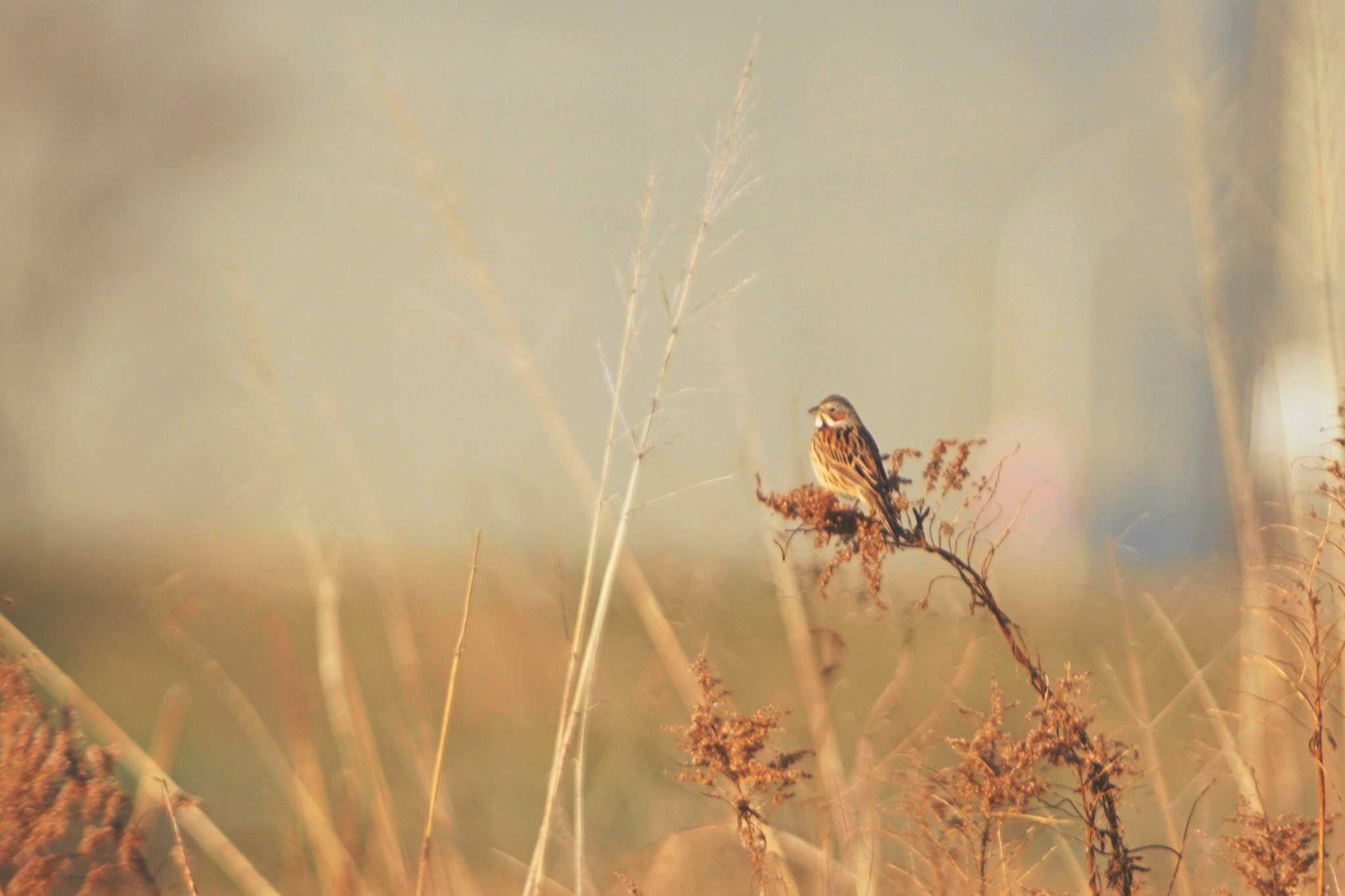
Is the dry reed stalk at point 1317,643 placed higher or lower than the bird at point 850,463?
lower

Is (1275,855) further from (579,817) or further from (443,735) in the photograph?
(443,735)

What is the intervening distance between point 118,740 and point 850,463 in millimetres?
2043

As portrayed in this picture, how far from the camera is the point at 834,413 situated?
4727 mm

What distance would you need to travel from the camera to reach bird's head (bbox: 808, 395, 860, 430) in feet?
15.2

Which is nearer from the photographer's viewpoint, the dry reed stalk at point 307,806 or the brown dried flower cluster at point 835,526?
the brown dried flower cluster at point 835,526

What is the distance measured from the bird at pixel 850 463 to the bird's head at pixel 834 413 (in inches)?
0.8

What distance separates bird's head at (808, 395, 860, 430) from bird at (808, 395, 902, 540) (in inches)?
0.8

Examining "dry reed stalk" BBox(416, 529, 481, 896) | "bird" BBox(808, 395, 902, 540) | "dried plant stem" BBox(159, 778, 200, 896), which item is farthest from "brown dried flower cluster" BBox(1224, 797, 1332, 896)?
"dried plant stem" BBox(159, 778, 200, 896)

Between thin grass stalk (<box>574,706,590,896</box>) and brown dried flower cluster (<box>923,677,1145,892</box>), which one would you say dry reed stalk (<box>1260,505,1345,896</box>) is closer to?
brown dried flower cluster (<box>923,677,1145,892</box>)

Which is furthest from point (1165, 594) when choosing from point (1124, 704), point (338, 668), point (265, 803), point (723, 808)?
point (265, 803)

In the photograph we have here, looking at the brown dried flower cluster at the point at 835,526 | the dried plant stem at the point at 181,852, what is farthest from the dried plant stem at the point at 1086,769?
the dried plant stem at the point at 181,852

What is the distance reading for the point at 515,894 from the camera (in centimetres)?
425

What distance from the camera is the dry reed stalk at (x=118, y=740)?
8.05 ft

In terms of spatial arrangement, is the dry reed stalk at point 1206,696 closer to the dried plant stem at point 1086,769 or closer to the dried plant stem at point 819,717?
the dried plant stem at point 1086,769
